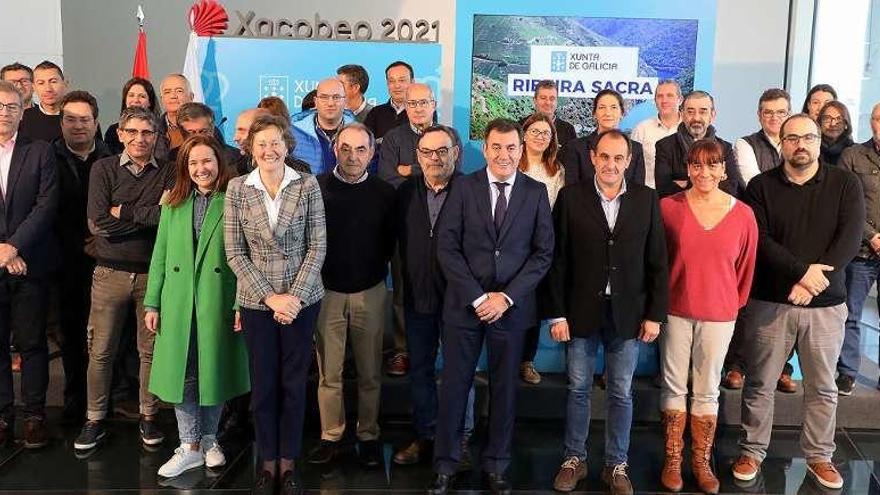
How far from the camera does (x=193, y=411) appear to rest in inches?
142

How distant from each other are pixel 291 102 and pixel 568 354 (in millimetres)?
2884

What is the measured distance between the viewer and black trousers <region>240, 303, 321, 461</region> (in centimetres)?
329

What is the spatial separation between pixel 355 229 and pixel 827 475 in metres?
2.43

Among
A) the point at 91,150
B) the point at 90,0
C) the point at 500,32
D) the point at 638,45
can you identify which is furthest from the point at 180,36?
the point at 638,45

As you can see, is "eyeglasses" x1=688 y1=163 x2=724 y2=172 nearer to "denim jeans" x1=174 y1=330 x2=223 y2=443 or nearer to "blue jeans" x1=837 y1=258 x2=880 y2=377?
"blue jeans" x1=837 y1=258 x2=880 y2=377

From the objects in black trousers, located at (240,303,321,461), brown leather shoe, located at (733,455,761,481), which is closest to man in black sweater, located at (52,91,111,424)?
black trousers, located at (240,303,321,461)

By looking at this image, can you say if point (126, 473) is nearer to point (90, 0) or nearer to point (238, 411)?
point (238, 411)

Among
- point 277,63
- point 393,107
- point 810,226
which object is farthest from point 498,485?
point 277,63

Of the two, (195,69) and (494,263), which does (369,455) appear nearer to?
(494,263)

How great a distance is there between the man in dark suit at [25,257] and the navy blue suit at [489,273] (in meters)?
1.94

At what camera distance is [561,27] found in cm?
603

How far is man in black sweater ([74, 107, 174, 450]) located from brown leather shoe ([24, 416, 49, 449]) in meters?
0.18

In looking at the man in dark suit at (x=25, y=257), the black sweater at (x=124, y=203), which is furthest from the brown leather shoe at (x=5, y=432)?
the black sweater at (x=124, y=203)

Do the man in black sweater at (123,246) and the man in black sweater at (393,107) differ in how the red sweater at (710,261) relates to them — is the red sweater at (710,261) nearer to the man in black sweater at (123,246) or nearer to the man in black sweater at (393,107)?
the man in black sweater at (393,107)
